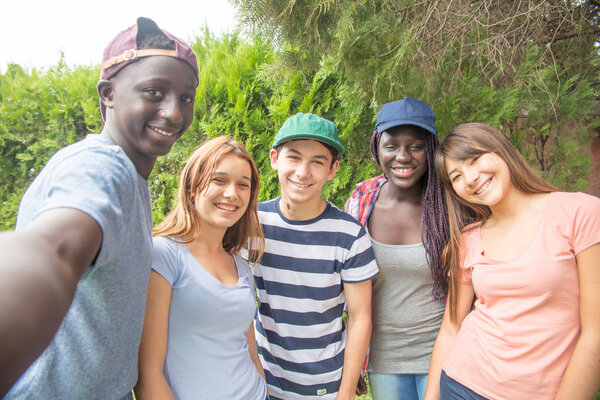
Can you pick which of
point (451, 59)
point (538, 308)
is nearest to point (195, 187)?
point (538, 308)

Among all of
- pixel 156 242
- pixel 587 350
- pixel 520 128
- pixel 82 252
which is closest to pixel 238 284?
pixel 156 242

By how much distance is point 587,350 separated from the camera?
1310mm

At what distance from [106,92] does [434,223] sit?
5.74 feet

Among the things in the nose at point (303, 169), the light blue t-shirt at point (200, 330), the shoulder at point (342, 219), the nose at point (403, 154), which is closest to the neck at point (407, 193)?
the nose at point (403, 154)

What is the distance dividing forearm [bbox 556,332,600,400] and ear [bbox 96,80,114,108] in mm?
1983

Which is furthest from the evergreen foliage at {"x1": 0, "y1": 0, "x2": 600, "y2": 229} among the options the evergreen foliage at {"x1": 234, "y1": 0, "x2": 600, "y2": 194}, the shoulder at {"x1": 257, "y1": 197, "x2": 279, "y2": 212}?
the shoulder at {"x1": 257, "y1": 197, "x2": 279, "y2": 212}

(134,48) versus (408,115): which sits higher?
(408,115)

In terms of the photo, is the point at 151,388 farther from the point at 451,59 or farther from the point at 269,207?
the point at 451,59

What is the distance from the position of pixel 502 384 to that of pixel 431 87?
2134mm

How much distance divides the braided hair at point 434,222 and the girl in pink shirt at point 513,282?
0.10 m

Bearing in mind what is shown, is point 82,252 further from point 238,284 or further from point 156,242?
point 238,284

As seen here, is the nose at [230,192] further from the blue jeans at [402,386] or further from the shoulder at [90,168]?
the blue jeans at [402,386]

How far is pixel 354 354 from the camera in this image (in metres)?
1.74

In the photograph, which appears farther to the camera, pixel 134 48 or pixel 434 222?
pixel 434 222
